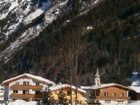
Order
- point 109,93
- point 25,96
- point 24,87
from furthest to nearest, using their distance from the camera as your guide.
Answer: point 109,93 < point 24,87 < point 25,96

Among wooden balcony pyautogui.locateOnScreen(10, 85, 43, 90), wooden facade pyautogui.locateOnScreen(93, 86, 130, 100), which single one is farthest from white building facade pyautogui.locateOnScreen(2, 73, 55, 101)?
wooden facade pyautogui.locateOnScreen(93, 86, 130, 100)

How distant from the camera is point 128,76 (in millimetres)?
184875

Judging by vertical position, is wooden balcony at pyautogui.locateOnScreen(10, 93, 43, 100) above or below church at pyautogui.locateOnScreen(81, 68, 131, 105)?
below

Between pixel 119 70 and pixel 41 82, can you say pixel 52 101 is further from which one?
pixel 119 70

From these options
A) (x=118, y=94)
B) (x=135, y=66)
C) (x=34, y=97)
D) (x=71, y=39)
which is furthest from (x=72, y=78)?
(x=135, y=66)

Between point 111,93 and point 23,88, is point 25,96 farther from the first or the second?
point 111,93

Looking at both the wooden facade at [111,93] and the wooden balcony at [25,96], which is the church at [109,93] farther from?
the wooden balcony at [25,96]

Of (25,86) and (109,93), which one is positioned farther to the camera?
(109,93)

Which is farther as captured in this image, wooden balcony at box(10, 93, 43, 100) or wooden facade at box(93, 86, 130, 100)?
wooden facade at box(93, 86, 130, 100)

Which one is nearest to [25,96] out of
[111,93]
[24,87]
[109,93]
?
[24,87]

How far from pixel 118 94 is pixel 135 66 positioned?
249ft

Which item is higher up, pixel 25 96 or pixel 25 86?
pixel 25 86

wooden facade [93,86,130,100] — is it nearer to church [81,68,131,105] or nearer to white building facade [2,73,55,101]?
church [81,68,131,105]

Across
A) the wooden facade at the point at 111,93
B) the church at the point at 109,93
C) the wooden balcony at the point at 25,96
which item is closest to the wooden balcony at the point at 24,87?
the wooden balcony at the point at 25,96
